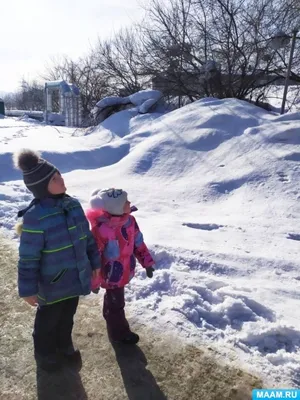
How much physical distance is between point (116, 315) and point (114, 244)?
50 cm

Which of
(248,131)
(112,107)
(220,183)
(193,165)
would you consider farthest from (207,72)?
(220,183)

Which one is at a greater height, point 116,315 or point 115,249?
point 115,249

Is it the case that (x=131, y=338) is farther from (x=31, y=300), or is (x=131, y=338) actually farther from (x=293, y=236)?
(x=293, y=236)

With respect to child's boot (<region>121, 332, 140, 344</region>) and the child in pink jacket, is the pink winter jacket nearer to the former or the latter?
the child in pink jacket

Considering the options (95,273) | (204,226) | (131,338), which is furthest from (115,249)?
(204,226)

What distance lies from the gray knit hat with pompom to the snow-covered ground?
4.01 ft

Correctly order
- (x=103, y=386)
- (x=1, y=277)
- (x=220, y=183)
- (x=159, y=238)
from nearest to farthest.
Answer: (x=103, y=386) → (x=1, y=277) → (x=159, y=238) → (x=220, y=183)

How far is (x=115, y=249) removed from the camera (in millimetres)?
2250

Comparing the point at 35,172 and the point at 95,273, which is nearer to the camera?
the point at 35,172

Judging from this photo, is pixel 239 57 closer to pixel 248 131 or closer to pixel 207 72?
pixel 207 72

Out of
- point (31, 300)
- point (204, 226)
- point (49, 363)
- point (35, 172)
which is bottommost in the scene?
point (49, 363)

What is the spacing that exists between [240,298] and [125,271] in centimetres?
101

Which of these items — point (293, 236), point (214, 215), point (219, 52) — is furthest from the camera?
point (219, 52)

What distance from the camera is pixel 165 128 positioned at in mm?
8102
